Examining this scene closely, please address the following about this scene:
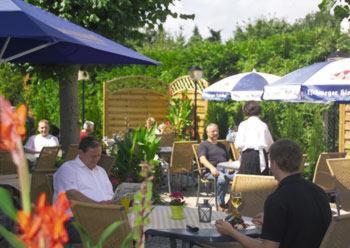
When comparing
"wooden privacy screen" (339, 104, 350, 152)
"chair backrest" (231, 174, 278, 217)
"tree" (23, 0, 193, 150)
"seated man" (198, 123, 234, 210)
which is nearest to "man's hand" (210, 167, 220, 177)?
"seated man" (198, 123, 234, 210)

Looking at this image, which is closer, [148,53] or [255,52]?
[255,52]

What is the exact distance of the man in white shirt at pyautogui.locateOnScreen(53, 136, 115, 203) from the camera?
194 inches

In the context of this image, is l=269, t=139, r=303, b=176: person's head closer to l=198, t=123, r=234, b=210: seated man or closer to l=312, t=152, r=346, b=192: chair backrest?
l=312, t=152, r=346, b=192: chair backrest

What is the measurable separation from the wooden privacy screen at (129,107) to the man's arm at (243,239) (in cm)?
1376

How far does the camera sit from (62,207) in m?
0.97

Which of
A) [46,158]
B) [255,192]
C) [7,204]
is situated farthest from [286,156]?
[46,158]

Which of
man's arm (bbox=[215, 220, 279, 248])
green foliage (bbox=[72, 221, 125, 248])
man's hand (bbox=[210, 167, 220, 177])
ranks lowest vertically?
man's hand (bbox=[210, 167, 220, 177])

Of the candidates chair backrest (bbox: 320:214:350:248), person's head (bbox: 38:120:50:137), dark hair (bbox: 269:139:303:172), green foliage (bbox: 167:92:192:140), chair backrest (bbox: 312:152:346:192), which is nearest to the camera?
chair backrest (bbox: 320:214:350:248)

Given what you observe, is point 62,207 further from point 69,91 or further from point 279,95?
point 69,91

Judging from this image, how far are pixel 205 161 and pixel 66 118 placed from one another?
7.86 ft

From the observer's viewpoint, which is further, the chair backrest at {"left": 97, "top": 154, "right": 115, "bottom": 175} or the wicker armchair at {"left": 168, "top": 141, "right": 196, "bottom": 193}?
the wicker armchair at {"left": 168, "top": 141, "right": 196, "bottom": 193}

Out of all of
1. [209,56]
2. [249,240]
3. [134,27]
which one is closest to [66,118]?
[134,27]

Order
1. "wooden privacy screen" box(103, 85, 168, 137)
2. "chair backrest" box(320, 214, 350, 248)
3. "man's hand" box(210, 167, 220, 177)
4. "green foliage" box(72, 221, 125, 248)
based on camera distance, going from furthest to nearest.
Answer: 1. "wooden privacy screen" box(103, 85, 168, 137)
2. "man's hand" box(210, 167, 220, 177)
3. "chair backrest" box(320, 214, 350, 248)
4. "green foliage" box(72, 221, 125, 248)

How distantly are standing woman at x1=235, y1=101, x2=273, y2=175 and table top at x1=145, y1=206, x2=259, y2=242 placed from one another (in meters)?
3.17
